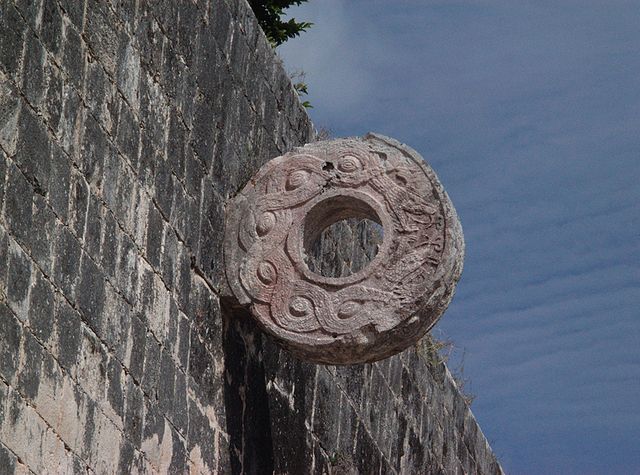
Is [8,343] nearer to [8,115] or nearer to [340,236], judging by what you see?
[8,115]

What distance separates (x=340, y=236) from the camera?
9.32 meters

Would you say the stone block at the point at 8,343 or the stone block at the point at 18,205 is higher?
the stone block at the point at 18,205

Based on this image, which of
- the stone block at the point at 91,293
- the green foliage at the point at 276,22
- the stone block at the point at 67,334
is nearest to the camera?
the stone block at the point at 67,334

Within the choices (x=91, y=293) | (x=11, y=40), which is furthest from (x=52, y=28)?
(x=91, y=293)

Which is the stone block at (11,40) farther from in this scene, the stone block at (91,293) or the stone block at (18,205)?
the stone block at (91,293)

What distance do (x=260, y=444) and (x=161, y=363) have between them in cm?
134

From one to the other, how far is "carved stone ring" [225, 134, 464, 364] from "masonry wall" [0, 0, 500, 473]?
19 cm

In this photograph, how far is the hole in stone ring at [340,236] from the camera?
7.59 m

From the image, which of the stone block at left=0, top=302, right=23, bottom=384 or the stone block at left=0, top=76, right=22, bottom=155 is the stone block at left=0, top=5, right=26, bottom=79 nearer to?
the stone block at left=0, top=76, right=22, bottom=155

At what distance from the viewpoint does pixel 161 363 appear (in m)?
6.52

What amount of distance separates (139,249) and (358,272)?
141 cm

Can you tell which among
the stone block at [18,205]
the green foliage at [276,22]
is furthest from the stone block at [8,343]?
the green foliage at [276,22]

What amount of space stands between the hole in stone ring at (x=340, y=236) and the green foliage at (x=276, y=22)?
5.88 m

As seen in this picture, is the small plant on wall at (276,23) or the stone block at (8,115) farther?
the small plant on wall at (276,23)
